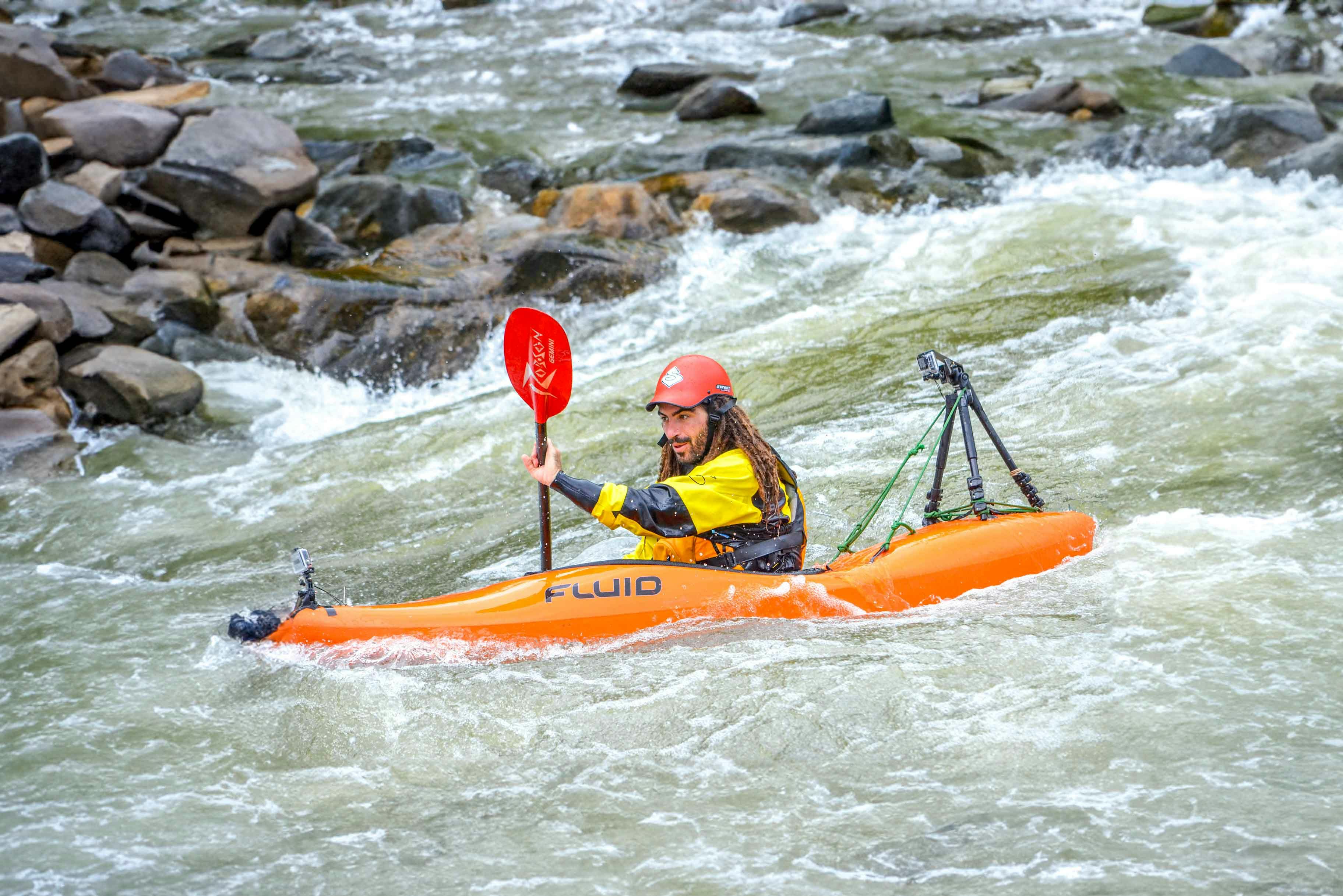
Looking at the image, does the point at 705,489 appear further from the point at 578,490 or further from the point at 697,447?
the point at 578,490

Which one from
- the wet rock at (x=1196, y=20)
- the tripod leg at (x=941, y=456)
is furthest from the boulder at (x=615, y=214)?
the wet rock at (x=1196, y=20)

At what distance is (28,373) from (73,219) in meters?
2.09

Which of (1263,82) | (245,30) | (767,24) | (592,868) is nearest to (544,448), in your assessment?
(592,868)

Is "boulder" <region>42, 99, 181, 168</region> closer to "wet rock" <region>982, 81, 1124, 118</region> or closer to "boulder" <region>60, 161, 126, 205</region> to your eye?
"boulder" <region>60, 161, 126, 205</region>

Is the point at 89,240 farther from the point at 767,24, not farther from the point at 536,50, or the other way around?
the point at 767,24

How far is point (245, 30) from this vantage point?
17.4 m

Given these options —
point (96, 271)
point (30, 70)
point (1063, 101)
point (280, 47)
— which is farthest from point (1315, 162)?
point (280, 47)

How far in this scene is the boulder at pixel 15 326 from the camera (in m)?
7.86

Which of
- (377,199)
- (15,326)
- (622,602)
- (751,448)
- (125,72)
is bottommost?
(622,602)

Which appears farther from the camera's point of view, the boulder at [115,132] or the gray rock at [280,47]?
the gray rock at [280,47]

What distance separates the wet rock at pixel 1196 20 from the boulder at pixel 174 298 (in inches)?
459

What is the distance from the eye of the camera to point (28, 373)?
791 centimetres

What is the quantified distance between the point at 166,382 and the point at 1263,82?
10881 millimetres

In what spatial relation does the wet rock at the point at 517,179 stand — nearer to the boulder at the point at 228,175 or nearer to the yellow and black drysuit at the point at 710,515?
the boulder at the point at 228,175
